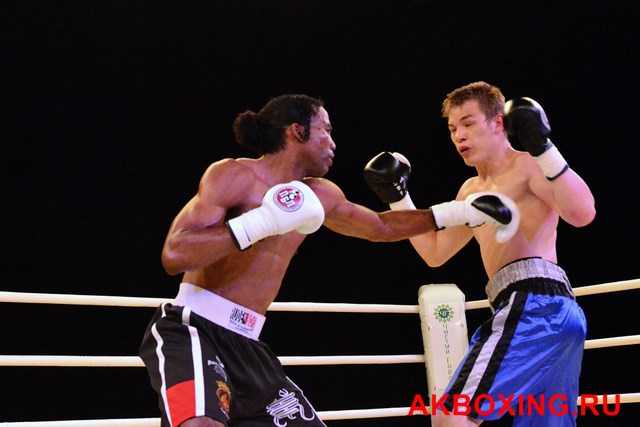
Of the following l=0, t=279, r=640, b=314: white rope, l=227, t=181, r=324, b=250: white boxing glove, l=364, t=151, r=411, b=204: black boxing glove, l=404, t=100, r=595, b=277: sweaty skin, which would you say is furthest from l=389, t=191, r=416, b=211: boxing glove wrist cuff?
l=227, t=181, r=324, b=250: white boxing glove

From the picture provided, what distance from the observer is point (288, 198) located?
1.92 m

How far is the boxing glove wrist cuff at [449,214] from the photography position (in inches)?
90.4

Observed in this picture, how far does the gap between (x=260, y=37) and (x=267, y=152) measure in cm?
350

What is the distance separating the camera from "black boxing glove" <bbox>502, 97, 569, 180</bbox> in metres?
2.18

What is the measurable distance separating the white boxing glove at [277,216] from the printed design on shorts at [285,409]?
467 mm

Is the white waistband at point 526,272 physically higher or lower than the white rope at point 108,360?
higher

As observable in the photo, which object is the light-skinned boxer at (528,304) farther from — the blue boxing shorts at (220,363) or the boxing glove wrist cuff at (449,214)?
the blue boxing shorts at (220,363)

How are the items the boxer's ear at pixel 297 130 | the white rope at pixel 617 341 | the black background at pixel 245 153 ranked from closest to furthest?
the boxer's ear at pixel 297 130, the white rope at pixel 617 341, the black background at pixel 245 153

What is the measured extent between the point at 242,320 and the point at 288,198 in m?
0.38

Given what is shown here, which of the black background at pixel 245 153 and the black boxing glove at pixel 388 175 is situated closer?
the black boxing glove at pixel 388 175

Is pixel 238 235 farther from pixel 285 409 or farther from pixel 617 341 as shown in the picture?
pixel 617 341

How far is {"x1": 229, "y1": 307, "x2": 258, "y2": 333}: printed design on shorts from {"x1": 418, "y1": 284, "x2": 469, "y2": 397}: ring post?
1.05m

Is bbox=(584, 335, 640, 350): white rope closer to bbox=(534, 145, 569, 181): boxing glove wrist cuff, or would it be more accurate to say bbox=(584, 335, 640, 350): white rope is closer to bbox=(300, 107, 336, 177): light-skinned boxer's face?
bbox=(534, 145, 569, 181): boxing glove wrist cuff

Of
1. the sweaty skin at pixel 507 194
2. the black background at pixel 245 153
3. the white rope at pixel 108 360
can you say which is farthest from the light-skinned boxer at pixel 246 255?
the black background at pixel 245 153
